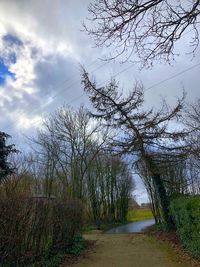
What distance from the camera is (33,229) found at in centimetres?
977

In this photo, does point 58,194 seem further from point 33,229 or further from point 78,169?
point 33,229

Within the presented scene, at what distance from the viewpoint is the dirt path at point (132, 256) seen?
10701mm

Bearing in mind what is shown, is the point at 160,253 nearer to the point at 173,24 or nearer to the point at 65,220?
the point at 65,220

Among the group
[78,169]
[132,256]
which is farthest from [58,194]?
[132,256]

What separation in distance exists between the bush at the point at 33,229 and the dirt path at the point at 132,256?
1057 millimetres

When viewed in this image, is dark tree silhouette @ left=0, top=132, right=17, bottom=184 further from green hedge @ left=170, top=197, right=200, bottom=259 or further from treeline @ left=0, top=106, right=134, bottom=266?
green hedge @ left=170, top=197, right=200, bottom=259

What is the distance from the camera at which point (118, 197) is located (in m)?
41.8

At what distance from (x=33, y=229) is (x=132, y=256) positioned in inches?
149

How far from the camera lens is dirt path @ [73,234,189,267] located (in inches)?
421

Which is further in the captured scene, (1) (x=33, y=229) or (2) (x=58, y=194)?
(2) (x=58, y=194)

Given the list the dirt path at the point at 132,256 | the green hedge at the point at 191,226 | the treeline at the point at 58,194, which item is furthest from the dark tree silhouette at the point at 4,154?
the green hedge at the point at 191,226

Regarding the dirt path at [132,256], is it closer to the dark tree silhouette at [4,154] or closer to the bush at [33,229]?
the bush at [33,229]

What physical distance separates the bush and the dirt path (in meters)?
1.06

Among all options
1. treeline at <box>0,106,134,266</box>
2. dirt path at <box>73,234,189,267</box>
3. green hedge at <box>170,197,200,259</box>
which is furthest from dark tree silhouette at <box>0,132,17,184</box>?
green hedge at <box>170,197,200,259</box>
